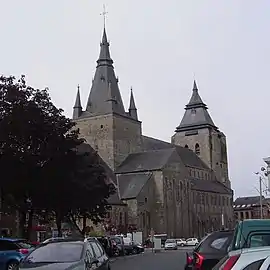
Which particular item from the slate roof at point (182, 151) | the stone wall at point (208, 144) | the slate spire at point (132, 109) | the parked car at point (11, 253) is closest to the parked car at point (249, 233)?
the parked car at point (11, 253)

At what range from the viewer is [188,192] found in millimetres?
121125

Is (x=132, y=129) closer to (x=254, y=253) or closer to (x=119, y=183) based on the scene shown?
(x=119, y=183)

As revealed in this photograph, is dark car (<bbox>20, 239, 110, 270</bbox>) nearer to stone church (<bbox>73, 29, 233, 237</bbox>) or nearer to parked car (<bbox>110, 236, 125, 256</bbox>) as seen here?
parked car (<bbox>110, 236, 125, 256</bbox>)

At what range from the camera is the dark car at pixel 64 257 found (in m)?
13.5

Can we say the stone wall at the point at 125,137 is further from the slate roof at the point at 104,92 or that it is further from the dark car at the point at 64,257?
the dark car at the point at 64,257

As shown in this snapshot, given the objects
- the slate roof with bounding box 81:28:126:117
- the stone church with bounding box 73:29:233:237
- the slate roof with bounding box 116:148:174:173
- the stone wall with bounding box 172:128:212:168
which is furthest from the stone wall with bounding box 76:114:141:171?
the stone wall with bounding box 172:128:212:168

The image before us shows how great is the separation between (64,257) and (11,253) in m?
9.98

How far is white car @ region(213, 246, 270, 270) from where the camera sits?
5.95m

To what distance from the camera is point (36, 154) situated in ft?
128

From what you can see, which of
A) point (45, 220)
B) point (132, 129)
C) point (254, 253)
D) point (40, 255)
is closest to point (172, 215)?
point (132, 129)

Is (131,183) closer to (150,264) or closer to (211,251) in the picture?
(150,264)

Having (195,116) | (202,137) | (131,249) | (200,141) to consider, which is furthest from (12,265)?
(195,116)

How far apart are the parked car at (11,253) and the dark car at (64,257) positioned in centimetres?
837

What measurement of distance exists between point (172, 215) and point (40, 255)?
3953 inches
